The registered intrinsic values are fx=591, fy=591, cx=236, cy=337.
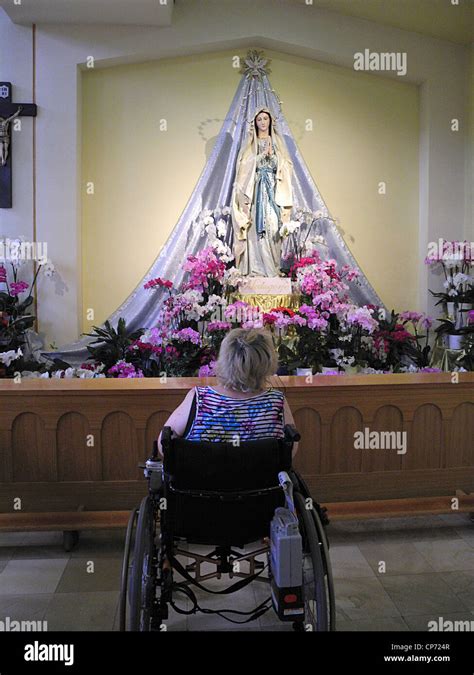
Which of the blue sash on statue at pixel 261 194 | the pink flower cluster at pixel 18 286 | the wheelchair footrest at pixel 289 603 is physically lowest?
the wheelchair footrest at pixel 289 603

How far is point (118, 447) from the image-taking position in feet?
9.77

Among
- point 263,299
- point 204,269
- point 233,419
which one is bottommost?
point 233,419

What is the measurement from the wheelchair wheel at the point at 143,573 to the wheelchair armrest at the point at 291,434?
51 centimetres

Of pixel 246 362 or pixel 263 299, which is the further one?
pixel 263 299

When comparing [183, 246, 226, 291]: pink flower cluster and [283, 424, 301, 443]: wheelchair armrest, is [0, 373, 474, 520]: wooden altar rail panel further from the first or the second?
[183, 246, 226, 291]: pink flower cluster

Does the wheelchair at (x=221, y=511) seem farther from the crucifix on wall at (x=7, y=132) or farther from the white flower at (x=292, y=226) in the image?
the crucifix on wall at (x=7, y=132)

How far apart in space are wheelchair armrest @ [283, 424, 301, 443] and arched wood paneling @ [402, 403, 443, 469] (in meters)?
1.35

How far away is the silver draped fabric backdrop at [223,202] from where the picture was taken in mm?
6211

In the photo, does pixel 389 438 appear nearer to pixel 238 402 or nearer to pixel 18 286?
pixel 238 402

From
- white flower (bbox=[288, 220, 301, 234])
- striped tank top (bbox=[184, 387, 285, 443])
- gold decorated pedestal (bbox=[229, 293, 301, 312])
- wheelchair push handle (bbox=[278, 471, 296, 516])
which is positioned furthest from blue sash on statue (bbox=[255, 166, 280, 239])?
wheelchair push handle (bbox=[278, 471, 296, 516])

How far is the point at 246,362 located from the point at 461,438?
1703mm

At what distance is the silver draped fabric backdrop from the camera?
621cm

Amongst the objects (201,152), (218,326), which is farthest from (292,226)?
(218,326)

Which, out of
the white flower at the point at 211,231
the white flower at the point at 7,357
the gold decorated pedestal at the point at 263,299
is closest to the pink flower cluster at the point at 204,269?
the gold decorated pedestal at the point at 263,299
